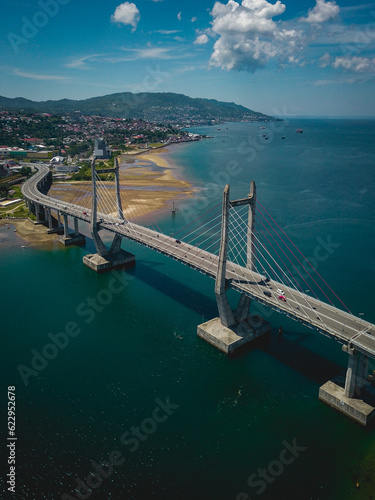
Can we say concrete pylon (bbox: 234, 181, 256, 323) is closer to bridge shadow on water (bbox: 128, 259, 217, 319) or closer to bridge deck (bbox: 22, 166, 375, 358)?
bridge deck (bbox: 22, 166, 375, 358)

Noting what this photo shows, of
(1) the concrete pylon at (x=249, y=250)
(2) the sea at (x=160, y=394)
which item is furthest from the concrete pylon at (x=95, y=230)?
(1) the concrete pylon at (x=249, y=250)

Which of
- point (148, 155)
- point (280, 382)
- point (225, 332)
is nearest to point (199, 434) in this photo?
point (280, 382)

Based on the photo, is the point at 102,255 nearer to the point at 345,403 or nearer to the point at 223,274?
the point at 223,274

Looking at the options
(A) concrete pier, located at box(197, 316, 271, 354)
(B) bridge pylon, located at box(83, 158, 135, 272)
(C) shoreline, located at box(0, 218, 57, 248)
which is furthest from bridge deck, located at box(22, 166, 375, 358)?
(C) shoreline, located at box(0, 218, 57, 248)

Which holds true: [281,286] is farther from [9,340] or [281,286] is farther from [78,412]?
[9,340]

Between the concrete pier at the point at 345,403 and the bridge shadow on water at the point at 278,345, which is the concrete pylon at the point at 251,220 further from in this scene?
the concrete pier at the point at 345,403
